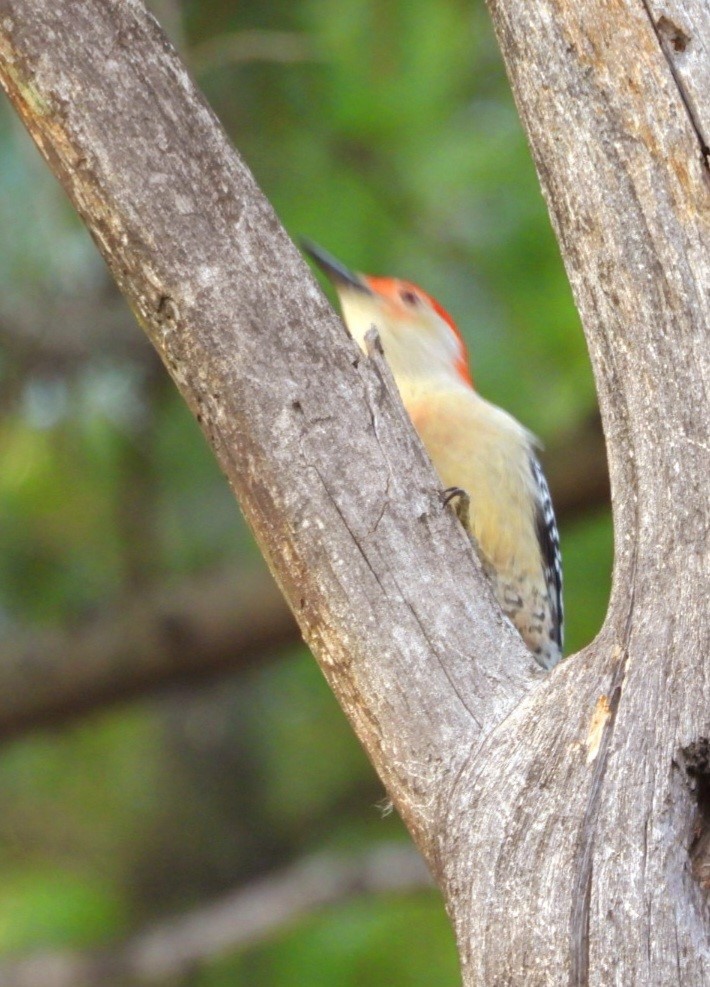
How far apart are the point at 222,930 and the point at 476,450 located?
2.78 meters

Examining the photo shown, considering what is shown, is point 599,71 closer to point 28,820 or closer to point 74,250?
point 74,250

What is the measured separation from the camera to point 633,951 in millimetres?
2002

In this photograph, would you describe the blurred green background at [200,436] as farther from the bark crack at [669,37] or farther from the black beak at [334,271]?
the bark crack at [669,37]

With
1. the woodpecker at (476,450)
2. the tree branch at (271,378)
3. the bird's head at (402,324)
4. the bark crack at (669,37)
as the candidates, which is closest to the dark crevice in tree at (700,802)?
the tree branch at (271,378)

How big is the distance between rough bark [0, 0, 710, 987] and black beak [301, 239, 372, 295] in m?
1.63

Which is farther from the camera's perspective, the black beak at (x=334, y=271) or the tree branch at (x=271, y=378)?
the black beak at (x=334, y=271)

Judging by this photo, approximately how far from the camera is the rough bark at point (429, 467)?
2109mm

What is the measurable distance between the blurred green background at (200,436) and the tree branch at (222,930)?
6cm

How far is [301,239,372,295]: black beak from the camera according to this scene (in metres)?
4.09

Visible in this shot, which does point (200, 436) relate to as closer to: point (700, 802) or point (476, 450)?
point (476, 450)

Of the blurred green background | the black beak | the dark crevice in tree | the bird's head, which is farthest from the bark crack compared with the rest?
the blurred green background

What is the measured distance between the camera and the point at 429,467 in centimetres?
248

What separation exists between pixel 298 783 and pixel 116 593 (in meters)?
1.48

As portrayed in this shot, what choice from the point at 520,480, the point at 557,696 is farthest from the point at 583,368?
the point at 557,696
